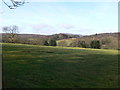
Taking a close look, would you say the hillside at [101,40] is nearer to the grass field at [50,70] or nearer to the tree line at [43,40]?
the tree line at [43,40]

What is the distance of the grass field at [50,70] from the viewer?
10.2 feet

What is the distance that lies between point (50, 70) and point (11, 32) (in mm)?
1834

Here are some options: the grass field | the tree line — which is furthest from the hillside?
the grass field

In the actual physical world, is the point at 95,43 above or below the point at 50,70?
above

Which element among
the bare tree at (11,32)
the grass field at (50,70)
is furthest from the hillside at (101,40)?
the bare tree at (11,32)

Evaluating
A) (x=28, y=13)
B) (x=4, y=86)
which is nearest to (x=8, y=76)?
(x=4, y=86)

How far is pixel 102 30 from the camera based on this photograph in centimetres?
529

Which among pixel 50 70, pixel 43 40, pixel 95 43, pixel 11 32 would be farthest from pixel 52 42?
pixel 50 70

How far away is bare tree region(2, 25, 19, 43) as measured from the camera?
4529mm

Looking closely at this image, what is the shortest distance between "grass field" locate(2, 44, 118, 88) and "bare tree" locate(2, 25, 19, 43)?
9.3 inches

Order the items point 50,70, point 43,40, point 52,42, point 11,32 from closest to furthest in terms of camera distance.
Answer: point 50,70, point 11,32, point 43,40, point 52,42

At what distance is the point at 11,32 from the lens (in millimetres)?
4676

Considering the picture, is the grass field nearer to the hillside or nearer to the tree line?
the tree line

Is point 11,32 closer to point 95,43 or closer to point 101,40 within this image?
point 95,43
